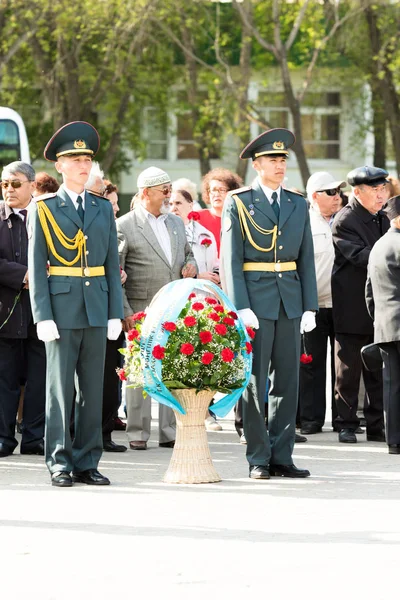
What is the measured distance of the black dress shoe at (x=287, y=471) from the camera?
8.30m

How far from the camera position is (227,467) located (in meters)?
8.80

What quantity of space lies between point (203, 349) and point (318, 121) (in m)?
32.4

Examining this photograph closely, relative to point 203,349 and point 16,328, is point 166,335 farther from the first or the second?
point 16,328

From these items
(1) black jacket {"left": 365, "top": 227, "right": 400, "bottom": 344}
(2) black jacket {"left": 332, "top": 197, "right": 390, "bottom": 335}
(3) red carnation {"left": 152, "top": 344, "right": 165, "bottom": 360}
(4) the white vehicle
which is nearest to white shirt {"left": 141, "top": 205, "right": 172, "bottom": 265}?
(2) black jacket {"left": 332, "top": 197, "right": 390, "bottom": 335}

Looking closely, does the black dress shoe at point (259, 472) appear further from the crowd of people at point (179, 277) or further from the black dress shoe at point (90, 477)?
the black dress shoe at point (90, 477)

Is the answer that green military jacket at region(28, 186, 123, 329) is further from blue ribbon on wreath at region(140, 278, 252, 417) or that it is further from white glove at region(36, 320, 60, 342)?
blue ribbon on wreath at region(140, 278, 252, 417)

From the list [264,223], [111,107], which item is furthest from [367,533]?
[111,107]

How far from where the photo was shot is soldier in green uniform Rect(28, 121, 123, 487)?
798cm

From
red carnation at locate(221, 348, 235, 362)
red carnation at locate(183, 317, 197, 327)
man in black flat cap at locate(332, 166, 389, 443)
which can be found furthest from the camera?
man in black flat cap at locate(332, 166, 389, 443)

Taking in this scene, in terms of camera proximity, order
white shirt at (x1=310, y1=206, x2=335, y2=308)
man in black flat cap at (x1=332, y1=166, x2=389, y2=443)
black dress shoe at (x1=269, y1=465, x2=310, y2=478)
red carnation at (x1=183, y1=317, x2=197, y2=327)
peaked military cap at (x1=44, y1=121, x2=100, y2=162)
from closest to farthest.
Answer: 1. red carnation at (x1=183, y1=317, x2=197, y2=327)
2. peaked military cap at (x1=44, y1=121, x2=100, y2=162)
3. black dress shoe at (x1=269, y1=465, x2=310, y2=478)
4. man in black flat cap at (x1=332, y1=166, x2=389, y2=443)
5. white shirt at (x1=310, y1=206, x2=335, y2=308)

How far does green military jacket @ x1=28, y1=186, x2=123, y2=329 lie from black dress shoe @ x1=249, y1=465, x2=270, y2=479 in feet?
4.16

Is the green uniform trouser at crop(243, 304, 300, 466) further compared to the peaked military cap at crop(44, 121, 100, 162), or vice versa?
the green uniform trouser at crop(243, 304, 300, 466)

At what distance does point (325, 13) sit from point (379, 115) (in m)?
5.89

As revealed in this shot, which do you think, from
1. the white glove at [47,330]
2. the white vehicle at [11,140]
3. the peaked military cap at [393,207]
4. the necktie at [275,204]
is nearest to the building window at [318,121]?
the white vehicle at [11,140]
